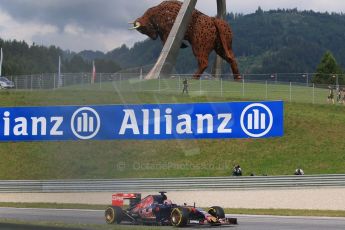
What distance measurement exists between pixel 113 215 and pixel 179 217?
74.0 inches

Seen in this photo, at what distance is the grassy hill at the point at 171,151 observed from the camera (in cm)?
1334

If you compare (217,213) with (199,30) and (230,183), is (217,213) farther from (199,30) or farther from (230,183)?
(199,30)

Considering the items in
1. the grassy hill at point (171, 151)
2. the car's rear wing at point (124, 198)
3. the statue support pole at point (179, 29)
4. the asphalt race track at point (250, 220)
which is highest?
the statue support pole at point (179, 29)

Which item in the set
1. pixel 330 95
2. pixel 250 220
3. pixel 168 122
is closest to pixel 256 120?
pixel 168 122

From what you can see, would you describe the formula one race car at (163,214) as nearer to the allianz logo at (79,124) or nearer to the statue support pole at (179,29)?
the allianz logo at (79,124)

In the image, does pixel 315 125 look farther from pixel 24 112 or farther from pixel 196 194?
pixel 24 112

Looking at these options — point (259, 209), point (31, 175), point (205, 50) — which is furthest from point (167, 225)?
point (205, 50)

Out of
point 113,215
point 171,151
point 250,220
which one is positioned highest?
point 171,151

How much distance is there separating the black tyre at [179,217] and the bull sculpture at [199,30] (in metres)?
37.2

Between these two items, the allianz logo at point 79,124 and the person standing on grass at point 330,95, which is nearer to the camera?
the allianz logo at point 79,124

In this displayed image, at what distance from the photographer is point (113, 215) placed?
721 inches

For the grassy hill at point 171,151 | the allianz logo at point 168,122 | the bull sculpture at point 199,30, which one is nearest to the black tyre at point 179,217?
the grassy hill at point 171,151

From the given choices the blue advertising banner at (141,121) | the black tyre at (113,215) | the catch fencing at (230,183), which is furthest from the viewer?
the catch fencing at (230,183)

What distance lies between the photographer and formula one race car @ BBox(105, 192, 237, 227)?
19.0m
